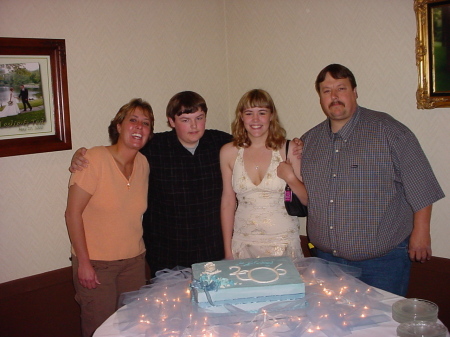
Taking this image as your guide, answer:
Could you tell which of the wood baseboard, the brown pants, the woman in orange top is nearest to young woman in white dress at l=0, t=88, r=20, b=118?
the woman in orange top

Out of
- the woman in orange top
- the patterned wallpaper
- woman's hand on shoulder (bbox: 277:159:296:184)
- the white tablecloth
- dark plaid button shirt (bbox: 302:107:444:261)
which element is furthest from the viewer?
the patterned wallpaper

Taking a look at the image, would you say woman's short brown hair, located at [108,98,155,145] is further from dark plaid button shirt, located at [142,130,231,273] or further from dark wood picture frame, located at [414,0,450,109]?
dark wood picture frame, located at [414,0,450,109]

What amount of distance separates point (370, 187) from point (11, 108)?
1990 mm

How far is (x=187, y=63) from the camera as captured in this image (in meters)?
3.30

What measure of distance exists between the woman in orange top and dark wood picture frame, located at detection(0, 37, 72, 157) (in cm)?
39

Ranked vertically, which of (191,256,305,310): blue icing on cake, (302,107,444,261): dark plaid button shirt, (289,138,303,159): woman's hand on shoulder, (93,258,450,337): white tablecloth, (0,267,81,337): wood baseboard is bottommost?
(0,267,81,337): wood baseboard

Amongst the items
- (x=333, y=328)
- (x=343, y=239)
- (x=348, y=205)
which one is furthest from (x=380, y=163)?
(x=333, y=328)

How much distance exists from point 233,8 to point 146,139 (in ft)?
5.01

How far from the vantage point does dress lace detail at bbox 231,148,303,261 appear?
2447 millimetres

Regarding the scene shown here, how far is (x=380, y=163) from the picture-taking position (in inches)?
86.6

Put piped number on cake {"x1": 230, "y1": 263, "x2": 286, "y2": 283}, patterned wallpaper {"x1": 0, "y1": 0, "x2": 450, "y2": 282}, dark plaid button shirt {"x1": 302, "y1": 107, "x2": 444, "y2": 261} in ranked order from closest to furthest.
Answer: piped number on cake {"x1": 230, "y1": 263, "x2": 286, "y2": 283}
dark plaid button shirt {"x1": 302, "y1": 107, "x2": 444, "y2": 261}
patterned wallpaper {"x1": 0, "y1": 0, "x2": 450, "y2": 282}

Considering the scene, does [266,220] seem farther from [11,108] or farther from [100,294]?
[11,108]

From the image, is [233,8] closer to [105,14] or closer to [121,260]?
[105,14]

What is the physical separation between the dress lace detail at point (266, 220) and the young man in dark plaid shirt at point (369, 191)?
0.16 metres
